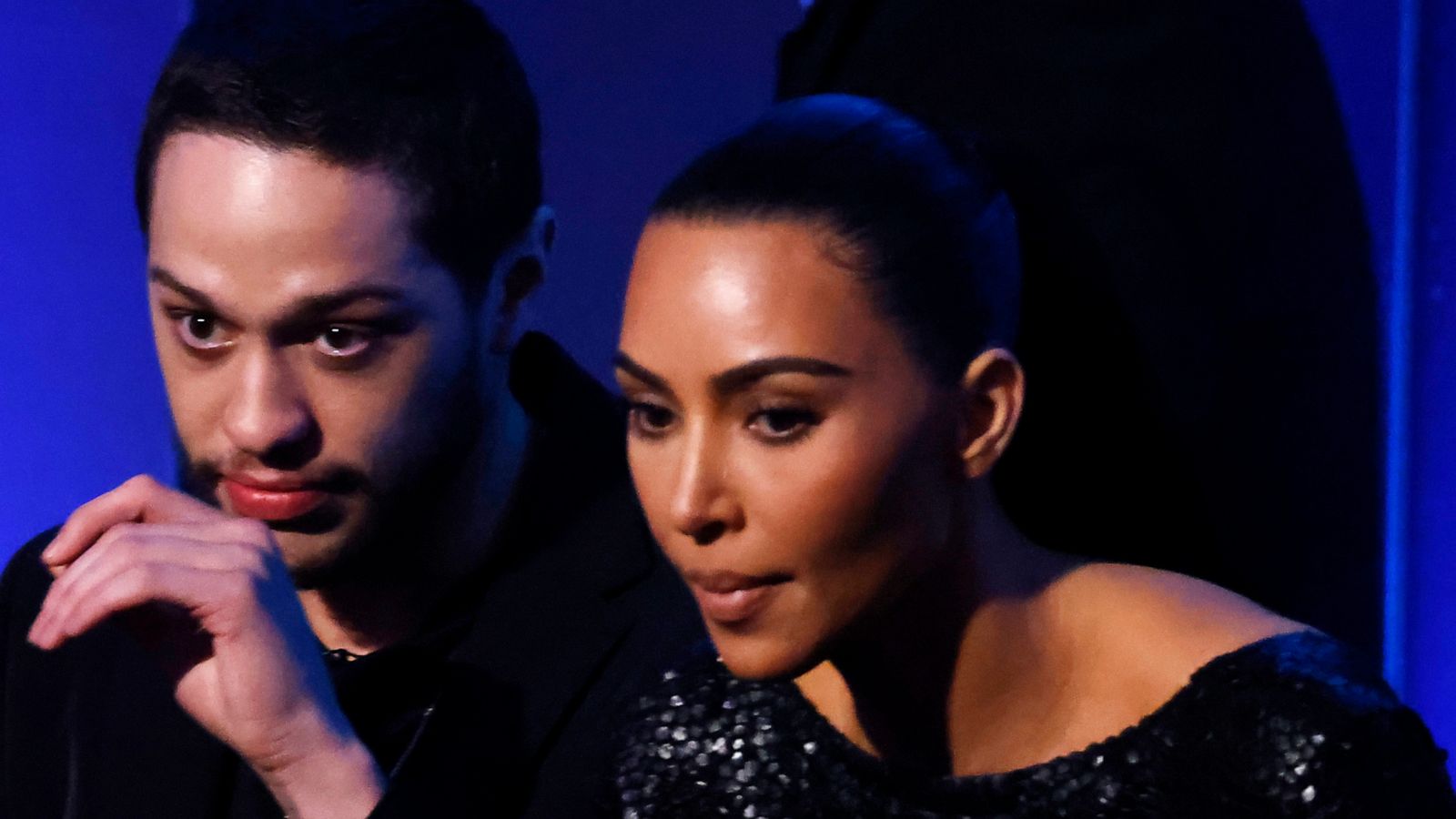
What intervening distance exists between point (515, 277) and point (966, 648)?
1.65 ft

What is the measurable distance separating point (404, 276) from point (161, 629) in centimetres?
29

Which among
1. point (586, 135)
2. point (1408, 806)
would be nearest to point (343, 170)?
point (586, 135)

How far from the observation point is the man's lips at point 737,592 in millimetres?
927

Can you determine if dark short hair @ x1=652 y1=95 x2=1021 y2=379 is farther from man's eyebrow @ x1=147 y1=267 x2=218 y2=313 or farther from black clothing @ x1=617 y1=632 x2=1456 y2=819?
man's eyebrow @ x1=147 y1=267 x2=218 y2=313

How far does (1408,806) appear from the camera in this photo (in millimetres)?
922

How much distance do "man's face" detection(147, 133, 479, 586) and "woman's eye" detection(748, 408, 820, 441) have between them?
0.40 meters

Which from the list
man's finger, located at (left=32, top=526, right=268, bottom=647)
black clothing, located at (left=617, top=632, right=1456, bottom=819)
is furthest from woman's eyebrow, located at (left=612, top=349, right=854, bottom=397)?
man's finger, located at (left=32, top=526, right=268, bottom=647)

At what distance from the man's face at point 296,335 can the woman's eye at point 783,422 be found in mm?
403

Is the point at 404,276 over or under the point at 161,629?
over

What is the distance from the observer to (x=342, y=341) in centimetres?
122

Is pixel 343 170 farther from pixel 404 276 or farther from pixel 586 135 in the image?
pixel 586 135

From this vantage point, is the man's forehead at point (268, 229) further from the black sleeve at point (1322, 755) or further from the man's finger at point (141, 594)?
the black sleeve at point (1322, 755)

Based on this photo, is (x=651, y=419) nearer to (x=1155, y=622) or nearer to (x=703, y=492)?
(x=703, y=492)

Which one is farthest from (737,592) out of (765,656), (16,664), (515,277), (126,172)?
(126,172)
